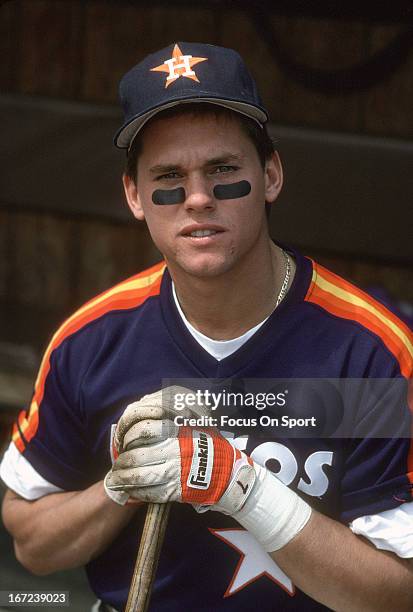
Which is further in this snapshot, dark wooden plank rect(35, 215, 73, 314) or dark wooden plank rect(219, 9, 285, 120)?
dark wooden plank rect(35, 215, 73, 314)

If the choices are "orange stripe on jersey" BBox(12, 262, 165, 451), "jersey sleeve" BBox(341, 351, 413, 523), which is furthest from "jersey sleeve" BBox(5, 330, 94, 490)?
"jersey sleeve" BBox(341, 351, 413, 523)

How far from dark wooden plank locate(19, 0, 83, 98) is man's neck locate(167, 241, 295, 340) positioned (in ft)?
7.62

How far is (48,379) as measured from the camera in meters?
2.65

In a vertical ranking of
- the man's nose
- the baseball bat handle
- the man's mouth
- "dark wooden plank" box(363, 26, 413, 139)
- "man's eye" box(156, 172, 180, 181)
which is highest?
"dark wooden plank" box(363, 26, 413, 139)

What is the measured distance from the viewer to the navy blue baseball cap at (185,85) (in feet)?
7.80

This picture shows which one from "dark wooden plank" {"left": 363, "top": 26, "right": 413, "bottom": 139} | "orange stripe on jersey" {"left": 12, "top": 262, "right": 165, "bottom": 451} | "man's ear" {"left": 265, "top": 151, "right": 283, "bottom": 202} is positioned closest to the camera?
"man's ear" {"left": 265, "top": 151, "right": 283, "bottom": 202}

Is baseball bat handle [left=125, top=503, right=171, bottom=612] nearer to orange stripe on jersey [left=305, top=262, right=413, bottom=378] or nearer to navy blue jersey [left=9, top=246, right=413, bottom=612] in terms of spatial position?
navy blue jersey [left=9, top=246, right=413, bottom=612]

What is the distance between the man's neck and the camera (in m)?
2.49

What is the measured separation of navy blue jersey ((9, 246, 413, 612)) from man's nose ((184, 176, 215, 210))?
308mm

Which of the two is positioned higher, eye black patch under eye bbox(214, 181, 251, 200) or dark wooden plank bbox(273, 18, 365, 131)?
dark wooden plank bbox(273, 18, 365, 131)

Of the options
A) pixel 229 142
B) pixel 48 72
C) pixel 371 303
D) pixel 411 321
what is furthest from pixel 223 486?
pixel 48 72

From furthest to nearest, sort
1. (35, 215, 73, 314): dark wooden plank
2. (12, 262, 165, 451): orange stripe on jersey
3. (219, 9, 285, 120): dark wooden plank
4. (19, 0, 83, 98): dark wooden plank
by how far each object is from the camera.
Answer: (35, 215, 73, 314): dark wooden plank < (19, 0, 83, 98): dark wooden plank < (219, 9, 285, 120): dark wooden plank < (12, 262, 165, 451): orange stripe on jersey

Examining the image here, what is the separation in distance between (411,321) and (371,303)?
1.57 meters

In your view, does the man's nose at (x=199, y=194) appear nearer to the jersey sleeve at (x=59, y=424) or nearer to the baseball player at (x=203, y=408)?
the baseball player at (x=203, y=408)
